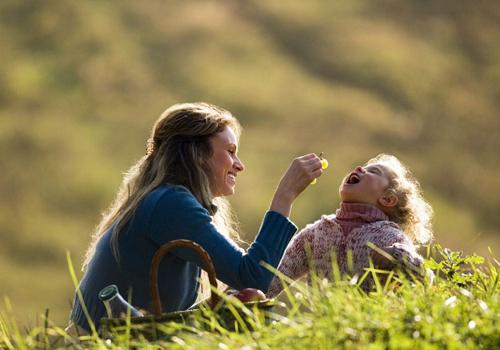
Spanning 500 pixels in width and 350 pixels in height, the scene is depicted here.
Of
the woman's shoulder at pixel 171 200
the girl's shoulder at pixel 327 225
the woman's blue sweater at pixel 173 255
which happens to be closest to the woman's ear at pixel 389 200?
the girl's shoulder at pixel 327 225

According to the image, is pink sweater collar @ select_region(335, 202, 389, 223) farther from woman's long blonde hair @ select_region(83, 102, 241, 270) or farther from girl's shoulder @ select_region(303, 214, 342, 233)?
woman's long blonde hair @ select_region(83, 102, 241, 270)

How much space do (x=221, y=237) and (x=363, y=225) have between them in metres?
0.85

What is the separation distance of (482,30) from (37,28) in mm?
12521

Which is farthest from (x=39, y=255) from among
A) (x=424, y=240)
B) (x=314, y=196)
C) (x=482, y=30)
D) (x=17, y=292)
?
(x=424, y=240)

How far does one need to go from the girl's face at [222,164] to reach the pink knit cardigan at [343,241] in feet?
1.51

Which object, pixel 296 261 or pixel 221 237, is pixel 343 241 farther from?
pixel 221 237

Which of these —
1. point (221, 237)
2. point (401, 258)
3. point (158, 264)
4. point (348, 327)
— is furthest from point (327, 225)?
point (348, 327)

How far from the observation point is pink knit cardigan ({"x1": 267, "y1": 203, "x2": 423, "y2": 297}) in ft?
15.9

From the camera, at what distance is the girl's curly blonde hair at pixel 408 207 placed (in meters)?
5.14

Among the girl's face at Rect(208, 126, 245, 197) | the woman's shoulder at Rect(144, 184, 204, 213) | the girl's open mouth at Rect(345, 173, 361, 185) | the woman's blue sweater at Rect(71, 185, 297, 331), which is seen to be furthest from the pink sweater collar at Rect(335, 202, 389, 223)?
the woman's shoulder at Rect(144, 184, 204, 213)

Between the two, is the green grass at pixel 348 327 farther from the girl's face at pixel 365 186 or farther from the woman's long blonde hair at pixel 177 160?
the girl's face at pixel 365 186

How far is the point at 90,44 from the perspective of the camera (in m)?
27.2

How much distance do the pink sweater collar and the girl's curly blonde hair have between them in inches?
5.5

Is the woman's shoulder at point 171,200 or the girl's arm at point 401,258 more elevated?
the woman's shoulder at point 171,200
